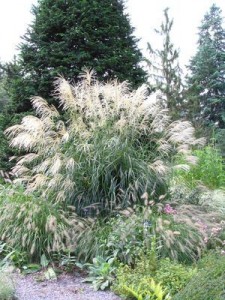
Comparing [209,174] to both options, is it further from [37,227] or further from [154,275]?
[37,227]

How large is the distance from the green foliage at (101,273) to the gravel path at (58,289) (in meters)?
0.06

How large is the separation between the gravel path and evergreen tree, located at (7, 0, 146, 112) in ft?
12.7

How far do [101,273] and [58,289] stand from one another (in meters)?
0.40

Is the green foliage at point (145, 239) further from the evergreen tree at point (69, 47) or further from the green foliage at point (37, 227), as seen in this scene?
the evergreen tree at point (69, 47)

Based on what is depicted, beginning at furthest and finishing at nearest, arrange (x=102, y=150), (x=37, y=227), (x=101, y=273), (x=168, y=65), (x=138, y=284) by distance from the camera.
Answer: (x=168, y=65) → (x=102, y=150) → (x=37, y=227) → (x=101, y=273) → (x=138, y=284)

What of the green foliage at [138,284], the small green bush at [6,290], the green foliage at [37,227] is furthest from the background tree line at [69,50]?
the green foliage at [138,284]

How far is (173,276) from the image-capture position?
282cm

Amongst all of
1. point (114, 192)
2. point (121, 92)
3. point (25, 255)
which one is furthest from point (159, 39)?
point (25, 255)

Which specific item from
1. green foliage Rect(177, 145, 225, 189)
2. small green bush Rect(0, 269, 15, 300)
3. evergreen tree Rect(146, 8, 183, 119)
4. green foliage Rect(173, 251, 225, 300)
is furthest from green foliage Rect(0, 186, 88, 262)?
evergreen tree Rect(146, 8, 183, 119)

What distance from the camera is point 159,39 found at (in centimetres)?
1231

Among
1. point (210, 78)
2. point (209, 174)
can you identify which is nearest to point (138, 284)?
point (209, 174)

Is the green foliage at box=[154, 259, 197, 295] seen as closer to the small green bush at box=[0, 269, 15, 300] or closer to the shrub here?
the shrub

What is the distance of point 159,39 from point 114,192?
31.2ft

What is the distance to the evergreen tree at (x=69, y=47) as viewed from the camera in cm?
626
